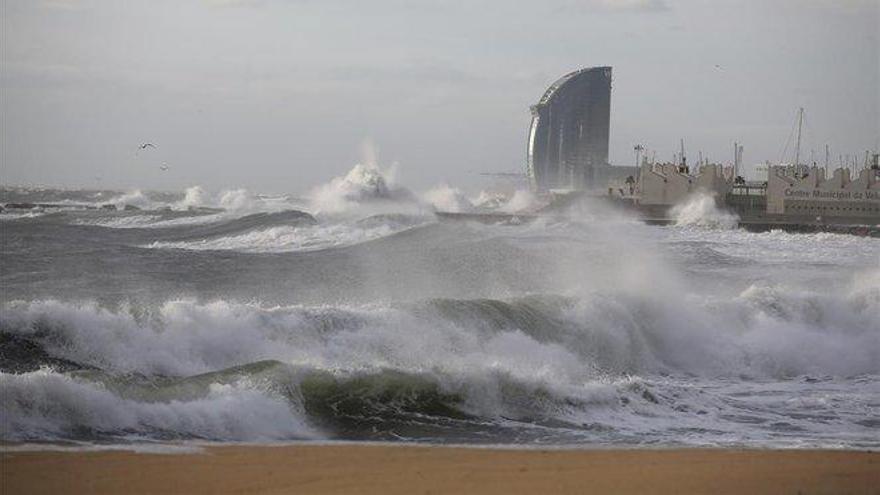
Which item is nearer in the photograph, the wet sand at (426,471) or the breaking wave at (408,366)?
the wet sand at (426,471)

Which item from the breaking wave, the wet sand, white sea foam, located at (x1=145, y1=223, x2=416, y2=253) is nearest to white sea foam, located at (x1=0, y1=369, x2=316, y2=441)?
the breaking wave

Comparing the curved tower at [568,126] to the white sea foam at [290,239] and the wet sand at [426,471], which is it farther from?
the wet sand at [426,471]

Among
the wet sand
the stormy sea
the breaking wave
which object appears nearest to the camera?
the wet sand

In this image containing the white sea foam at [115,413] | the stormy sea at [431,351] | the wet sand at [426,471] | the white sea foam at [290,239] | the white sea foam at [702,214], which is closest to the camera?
the wet sand at [426,471]

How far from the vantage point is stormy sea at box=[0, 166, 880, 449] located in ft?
33.3

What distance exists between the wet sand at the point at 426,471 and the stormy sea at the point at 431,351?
2.58 ft

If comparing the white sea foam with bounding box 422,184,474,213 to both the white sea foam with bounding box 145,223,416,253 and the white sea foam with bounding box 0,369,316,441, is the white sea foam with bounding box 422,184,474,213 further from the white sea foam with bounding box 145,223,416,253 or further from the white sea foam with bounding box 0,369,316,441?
the white sea foam with bounding box 0,369,316,441

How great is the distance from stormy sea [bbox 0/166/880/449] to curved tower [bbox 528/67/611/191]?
80.7m

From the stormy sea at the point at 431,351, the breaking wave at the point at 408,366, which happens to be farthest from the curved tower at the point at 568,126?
the breaking wave at the point at 408,366

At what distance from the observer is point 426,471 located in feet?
27.5

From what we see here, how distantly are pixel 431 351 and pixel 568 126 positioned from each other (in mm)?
101013

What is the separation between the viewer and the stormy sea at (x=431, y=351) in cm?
1016

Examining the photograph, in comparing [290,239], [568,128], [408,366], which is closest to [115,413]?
[408,366]

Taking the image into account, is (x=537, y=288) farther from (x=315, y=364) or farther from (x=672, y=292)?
(x=315, y=364)
